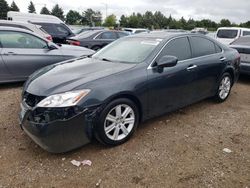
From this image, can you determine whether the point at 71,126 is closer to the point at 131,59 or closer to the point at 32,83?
the point at 32,83

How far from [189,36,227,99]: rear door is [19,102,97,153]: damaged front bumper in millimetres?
2322

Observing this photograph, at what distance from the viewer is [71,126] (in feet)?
10.1

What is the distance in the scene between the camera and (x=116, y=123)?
3.54 m

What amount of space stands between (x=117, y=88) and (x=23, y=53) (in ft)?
12.1

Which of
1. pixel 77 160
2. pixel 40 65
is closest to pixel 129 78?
pixel 77 160

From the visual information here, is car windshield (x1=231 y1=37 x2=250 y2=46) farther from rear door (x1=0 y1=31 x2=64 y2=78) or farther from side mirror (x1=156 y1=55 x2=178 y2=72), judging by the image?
A: rear door (x1=0 y1=31 x2=64 y2=78)

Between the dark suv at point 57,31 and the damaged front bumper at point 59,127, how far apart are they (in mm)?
10974

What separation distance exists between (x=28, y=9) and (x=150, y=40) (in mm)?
87350

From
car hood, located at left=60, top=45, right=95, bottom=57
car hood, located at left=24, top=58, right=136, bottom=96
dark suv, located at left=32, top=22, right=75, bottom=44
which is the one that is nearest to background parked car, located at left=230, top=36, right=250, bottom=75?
car hood, located at left=60, top=45, right=95, bottom=57

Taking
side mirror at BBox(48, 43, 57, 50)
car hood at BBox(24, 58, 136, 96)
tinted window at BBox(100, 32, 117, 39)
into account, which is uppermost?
tinted window at BBox(100, 32, 117, 39)

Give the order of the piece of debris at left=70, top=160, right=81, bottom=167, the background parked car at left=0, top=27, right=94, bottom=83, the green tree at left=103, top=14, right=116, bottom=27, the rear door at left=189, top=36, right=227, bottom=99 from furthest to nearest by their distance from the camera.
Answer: the green tree at left=103, top=14, right=116, bottom=27
the background parked car at left=0, top=27, right=94, bottom=83
the rear door at left=189, top=36, right=227, bottom=99
the piece of debris at left=70, top=160, right=81, bottom=167

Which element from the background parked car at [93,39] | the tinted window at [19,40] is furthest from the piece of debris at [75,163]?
the background parked car at [93,39]

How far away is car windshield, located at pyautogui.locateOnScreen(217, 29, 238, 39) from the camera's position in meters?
14.4

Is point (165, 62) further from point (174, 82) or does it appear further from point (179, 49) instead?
point (179, 49)
